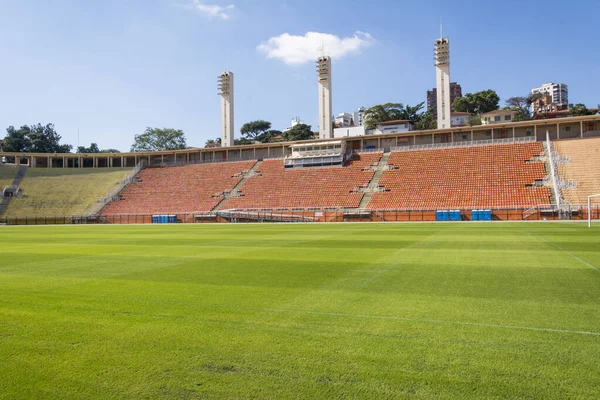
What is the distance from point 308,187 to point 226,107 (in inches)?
1155

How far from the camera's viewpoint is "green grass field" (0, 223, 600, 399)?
13.7ft

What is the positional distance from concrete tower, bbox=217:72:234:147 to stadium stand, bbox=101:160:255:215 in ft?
30.9

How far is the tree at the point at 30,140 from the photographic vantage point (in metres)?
101

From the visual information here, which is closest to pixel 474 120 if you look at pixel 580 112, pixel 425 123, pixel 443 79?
pixel 425 123

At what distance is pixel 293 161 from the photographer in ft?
203

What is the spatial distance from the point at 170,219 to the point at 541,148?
45.1m

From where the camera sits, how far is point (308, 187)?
54375 millimetres

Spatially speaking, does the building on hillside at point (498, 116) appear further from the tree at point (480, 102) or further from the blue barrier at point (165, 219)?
the blue barrier at point (165, 219)

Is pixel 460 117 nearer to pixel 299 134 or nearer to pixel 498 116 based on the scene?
pixel 498 116

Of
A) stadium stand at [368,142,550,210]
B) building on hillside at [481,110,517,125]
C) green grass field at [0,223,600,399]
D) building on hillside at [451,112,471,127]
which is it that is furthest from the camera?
building on hillside at [451,112,471,127]

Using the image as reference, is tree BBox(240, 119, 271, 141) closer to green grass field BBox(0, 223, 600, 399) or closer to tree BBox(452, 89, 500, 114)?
tree BBox(452, 89, 500, 114)

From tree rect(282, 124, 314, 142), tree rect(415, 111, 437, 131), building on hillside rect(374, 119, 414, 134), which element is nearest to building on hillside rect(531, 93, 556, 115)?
tree rect(415, 111, 437, 131)

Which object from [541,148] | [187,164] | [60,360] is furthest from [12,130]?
[60,360]

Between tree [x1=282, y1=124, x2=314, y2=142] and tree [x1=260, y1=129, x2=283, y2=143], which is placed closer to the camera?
tree [x1=282, y1=124, x2=314, y2=142]
